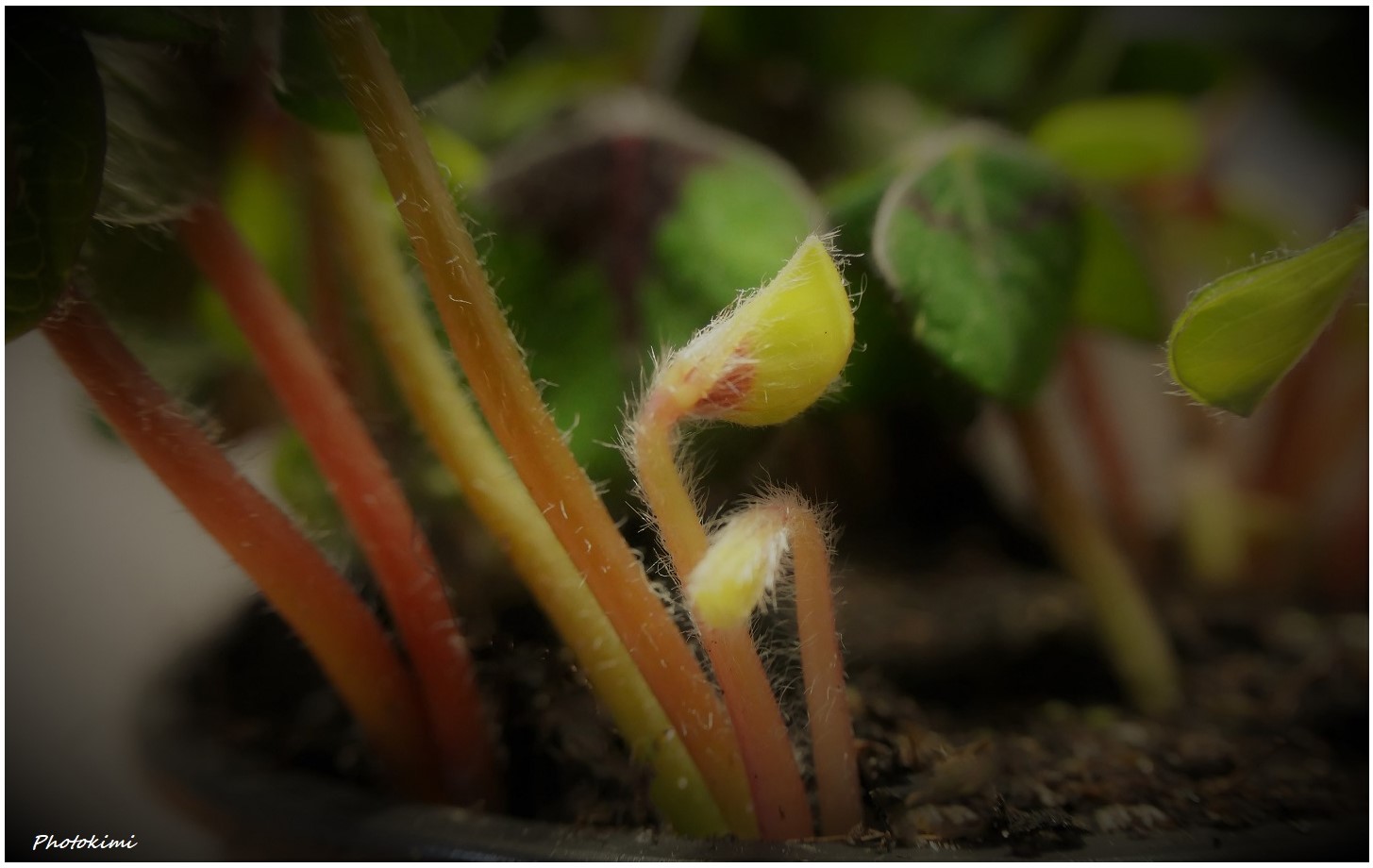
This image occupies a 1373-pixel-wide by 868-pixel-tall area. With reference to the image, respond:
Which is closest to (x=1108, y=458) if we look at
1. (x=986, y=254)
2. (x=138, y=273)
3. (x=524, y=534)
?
(x=986, y=254)

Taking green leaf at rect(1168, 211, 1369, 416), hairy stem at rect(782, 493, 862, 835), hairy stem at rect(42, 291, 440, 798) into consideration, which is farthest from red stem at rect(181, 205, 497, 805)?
green leaf at rect(1168, 211, 1369, 416)

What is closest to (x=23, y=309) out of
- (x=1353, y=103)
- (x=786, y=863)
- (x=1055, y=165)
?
(x=786, y=863)

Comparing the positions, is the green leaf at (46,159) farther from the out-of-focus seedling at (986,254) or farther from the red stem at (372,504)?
the out-of-focus seedling at (986,254)

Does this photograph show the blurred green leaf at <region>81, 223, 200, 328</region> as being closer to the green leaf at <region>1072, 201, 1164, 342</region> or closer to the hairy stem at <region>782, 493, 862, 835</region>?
the hairy stem at <region>782, 493, 862, 835</region>

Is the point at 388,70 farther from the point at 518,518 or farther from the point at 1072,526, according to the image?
the point at 1072,526

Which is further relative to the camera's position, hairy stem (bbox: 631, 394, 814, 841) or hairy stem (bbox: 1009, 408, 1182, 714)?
hairy stem (bbox: 1009, 408, 1182, 714)

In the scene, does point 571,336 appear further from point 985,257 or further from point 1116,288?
point 1116,288

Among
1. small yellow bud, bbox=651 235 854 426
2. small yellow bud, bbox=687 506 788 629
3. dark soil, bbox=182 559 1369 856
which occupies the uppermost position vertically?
small yellow bud, bbox=651 235 854 426
